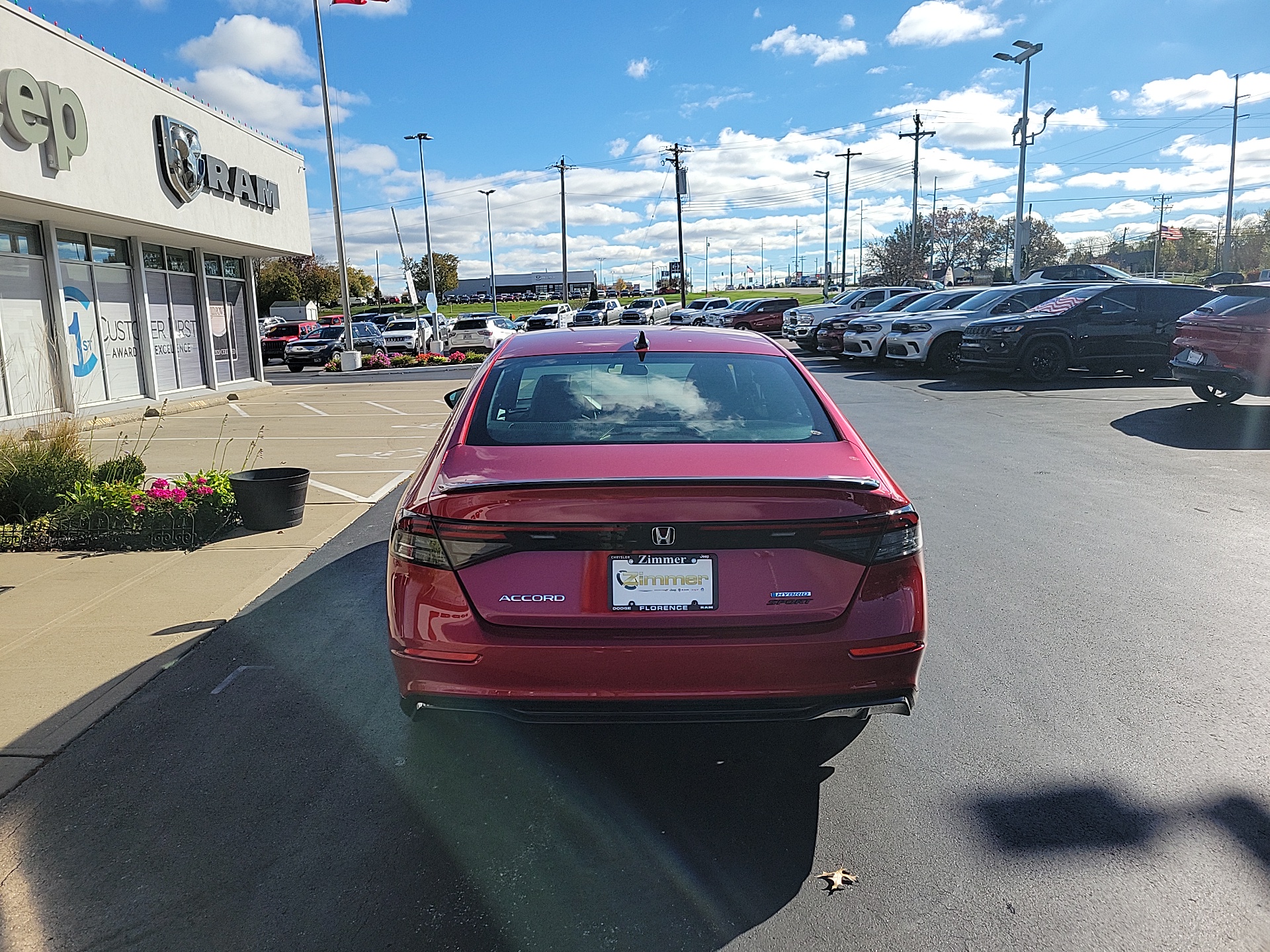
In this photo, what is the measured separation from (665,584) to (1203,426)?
1108cm

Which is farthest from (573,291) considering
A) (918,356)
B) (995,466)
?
(995,466)

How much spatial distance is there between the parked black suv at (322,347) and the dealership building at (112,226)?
36.7 feet

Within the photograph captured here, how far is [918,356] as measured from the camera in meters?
19.8

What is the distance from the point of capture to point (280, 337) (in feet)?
128

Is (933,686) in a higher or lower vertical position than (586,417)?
lower

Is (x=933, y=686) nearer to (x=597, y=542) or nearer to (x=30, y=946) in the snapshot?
(x=597, y=542)

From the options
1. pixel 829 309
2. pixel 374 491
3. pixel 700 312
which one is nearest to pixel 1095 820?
pixel 374 491

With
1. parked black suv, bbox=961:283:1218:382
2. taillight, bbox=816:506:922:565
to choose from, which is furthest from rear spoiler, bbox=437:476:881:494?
parked black suv, bbox=961:283:1218:382

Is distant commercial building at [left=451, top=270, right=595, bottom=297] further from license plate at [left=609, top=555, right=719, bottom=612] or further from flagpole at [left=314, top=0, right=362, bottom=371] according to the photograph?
license plate at [left=609, top=555, right=719, bottom=612]

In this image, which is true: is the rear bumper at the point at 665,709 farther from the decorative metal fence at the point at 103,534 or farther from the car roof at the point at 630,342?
the decorative metal fence at the point at 103,534

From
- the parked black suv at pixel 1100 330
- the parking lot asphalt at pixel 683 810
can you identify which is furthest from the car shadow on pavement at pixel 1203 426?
the parking lot asphalt at pixel 683 810

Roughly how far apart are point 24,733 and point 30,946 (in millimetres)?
1515

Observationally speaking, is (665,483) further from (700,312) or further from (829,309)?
(700,312)

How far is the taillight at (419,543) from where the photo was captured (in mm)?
2996
